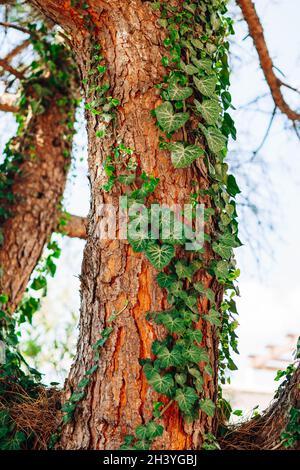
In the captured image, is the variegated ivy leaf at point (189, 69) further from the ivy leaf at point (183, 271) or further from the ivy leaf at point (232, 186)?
the ivy leaf at point (183, 271)

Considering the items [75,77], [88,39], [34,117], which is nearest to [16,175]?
[34,117]

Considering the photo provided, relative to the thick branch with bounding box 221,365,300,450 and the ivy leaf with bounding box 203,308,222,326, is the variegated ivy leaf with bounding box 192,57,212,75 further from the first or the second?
the thick branch with bounding box 221,365,300,450

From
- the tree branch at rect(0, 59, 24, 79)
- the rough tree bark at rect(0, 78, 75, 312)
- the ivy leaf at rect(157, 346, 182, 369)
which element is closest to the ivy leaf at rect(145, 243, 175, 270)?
the ivy leaf at rect(157, 346, 182, 369)

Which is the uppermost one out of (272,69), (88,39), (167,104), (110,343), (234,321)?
(272,69)

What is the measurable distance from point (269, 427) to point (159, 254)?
63 cm

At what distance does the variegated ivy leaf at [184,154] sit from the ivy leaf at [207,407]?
2.31ft

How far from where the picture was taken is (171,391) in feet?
5.46

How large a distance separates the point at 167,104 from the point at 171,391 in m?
0.87

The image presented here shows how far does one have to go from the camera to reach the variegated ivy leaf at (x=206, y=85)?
1864 mm

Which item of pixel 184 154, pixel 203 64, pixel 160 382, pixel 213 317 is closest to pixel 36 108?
pixel 203 64

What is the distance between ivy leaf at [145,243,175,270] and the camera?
5.58 ft

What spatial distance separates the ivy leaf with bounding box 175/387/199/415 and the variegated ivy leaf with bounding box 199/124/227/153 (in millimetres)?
750

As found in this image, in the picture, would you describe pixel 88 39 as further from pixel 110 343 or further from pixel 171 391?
pixel 171 391

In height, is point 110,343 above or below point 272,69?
below
